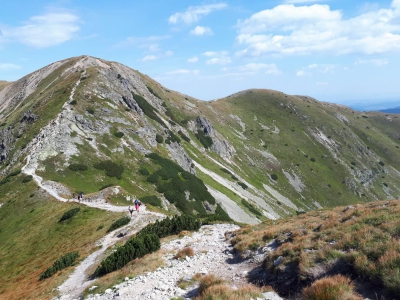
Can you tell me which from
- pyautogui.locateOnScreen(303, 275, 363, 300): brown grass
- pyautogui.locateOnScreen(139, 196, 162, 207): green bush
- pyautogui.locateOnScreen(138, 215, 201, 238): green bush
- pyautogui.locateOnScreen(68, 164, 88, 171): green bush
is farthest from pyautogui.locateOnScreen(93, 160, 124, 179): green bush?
pyautogui.locateOnScreen(303, 275, 363, 300): brown grass

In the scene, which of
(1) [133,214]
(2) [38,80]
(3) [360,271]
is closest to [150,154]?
Result: (1) [133,214]

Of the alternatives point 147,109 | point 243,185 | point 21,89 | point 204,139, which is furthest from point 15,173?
point 21,89

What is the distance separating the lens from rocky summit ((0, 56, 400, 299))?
1346 inches

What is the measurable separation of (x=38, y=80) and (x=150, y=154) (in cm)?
10210

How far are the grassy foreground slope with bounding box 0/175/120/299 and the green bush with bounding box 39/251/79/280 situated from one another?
0.61 meters

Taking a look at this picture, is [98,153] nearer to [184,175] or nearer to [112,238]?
[184,175]

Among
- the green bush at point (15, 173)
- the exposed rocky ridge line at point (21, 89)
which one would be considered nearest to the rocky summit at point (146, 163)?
the green bush at point (15, 173)

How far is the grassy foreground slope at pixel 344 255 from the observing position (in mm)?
10297

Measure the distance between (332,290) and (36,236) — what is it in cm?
3719

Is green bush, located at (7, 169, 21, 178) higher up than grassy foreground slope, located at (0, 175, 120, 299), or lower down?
higher up

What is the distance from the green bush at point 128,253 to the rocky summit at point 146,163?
1.07 m

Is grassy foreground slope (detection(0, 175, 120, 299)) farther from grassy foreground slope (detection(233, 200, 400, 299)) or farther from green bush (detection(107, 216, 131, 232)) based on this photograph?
grassy foreground slope (detection(233, 200, 400, 299))

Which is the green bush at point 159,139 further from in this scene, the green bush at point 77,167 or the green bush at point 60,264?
the green bush at point 60,264

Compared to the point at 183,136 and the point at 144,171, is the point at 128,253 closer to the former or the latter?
the point at 144,171
